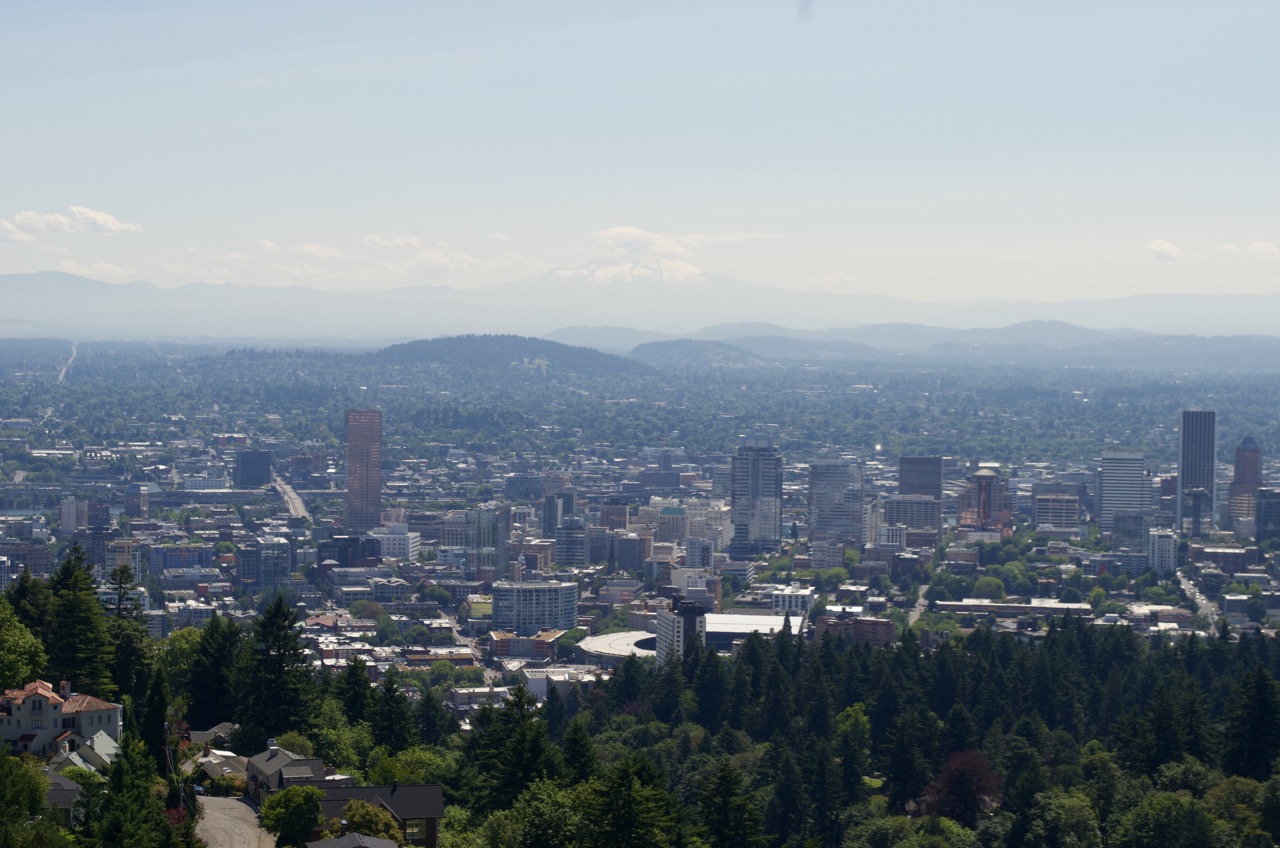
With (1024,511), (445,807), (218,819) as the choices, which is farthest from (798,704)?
(1024,511)

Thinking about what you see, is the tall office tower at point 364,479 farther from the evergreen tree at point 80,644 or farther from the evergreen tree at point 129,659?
the evergreen tree at point 80,644

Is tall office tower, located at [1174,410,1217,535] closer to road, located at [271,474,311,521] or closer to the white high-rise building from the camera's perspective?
the white high-rise building

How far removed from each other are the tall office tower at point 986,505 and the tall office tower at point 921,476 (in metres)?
2.82

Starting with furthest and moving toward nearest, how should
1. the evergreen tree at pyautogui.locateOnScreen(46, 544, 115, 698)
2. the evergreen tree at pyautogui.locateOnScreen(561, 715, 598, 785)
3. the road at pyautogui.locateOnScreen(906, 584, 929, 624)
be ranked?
the road at pyautogui.locateOnScreen(906, 584, 929, 624)
the evergreen tree at pyautogui.locateOnScreen(561, 715, 598, 785)
the evergreen tree at pyautogui.locateOnScreen(46, 544, 115, 698)

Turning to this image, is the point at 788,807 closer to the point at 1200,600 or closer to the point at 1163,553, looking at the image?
the point at 1200,600

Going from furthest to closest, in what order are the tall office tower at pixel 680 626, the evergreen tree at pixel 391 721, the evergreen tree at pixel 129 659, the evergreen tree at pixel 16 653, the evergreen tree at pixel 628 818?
the tall office tower at pixel 680 626, the evergreen tree at pixel 391 721, the evergreen tree at pixel 129 659, the evergreen tree at pixel 16 653, the evergreen tree at pixel 628 818

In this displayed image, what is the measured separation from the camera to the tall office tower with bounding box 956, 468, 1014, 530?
8581 cm

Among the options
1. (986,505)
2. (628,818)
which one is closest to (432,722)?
(628,818)

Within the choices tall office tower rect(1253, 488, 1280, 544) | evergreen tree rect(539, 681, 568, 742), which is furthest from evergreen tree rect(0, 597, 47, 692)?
tall office tower rect(1253, 488, 1280, 544)

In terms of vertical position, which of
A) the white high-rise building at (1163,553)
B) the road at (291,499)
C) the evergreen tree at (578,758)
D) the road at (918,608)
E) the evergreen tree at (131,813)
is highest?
the evergreen tree at (131,813)

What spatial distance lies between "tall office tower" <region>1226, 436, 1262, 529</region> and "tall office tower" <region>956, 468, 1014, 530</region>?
9.56 meters

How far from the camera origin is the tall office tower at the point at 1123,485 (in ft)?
289

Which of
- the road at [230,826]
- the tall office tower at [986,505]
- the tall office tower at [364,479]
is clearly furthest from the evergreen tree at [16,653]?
the tall office tower at [986,505]

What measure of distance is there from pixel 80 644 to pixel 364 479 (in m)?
65.9
